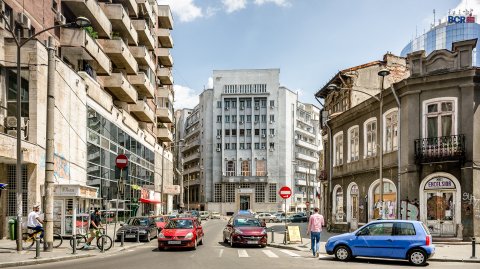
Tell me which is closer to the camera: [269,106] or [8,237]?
[8,237]

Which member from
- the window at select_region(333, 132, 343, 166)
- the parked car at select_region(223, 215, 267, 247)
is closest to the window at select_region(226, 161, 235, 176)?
the window at select_region(333, 132, 343, 166)

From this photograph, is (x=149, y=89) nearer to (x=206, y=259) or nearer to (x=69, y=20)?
(x=69, y=20)

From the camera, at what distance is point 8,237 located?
78.8 ft

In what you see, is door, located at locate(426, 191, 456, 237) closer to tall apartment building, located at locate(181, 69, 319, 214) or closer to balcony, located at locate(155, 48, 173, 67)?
balcony, located at locate(155, 48, 173, 67)

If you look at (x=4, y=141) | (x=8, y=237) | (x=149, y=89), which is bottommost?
(x=8, y=237)

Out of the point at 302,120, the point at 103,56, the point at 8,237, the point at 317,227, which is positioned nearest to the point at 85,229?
the point at 8,237

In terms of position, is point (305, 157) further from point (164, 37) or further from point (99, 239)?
point (99, 239)

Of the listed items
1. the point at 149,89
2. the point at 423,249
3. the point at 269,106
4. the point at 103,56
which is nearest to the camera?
the point at 423,249

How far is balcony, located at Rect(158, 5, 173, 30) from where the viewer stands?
214 feet

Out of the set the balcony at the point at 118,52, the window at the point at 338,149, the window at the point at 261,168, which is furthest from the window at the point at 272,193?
the window at the point at 338,149

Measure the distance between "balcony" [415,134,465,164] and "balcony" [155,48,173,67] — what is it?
44928mm

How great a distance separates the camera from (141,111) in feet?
169

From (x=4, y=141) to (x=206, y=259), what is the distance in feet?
36.9

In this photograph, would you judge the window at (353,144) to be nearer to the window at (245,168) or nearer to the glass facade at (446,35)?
the window at (245,168)
